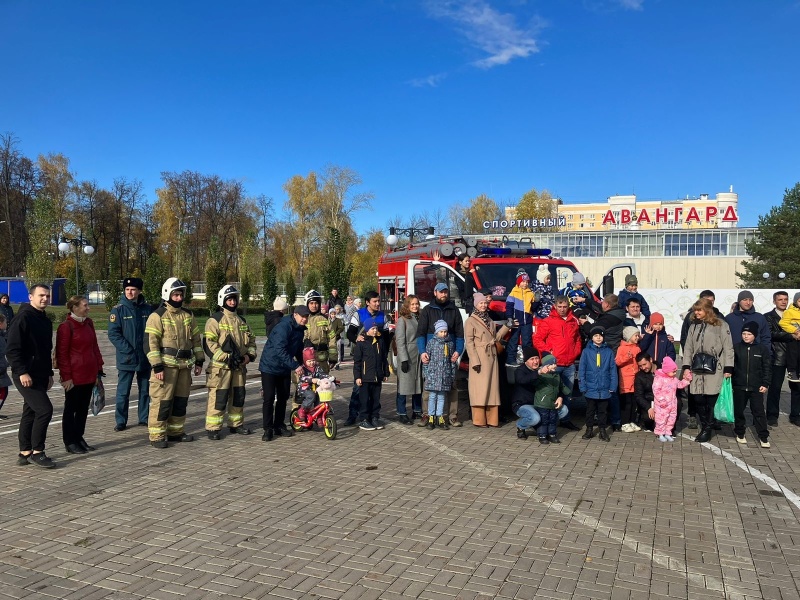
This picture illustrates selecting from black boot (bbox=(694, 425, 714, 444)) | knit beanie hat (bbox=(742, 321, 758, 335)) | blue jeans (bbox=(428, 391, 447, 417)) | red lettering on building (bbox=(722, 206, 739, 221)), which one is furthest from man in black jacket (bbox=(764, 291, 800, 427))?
red lettering on building (bbox=(722, 206, 739, 221))

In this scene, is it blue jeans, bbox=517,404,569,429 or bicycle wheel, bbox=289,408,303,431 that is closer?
blue jeans, bbox=517,404,569,429

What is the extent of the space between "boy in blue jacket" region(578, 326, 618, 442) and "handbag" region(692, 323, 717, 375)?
1.01 meters

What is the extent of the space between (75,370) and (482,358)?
17.0ft

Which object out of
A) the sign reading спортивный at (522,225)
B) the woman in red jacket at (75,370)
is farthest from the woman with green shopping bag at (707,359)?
the sign reading спортивный at (522,225)

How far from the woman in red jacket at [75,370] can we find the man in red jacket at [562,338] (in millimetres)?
5740

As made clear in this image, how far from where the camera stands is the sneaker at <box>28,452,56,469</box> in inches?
264

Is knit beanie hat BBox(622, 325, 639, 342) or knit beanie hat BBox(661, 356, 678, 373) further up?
knit beanie hat BBox(622, 325, 639, 342)

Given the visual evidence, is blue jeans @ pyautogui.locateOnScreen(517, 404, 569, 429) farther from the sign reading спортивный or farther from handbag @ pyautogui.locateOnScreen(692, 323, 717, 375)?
the sign reading спортивный

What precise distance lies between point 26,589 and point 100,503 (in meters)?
1.65

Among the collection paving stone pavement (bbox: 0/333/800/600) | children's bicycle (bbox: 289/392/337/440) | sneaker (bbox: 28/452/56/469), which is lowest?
paving stone pavement (bbox: 0/333/800/600)

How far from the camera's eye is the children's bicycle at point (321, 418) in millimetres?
8078

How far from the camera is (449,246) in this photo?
1150cm

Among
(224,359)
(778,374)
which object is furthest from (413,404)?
(778,374)

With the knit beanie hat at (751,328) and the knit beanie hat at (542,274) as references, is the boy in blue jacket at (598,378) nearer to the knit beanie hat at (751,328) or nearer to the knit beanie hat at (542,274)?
the knit beanie hat at (751,328)
